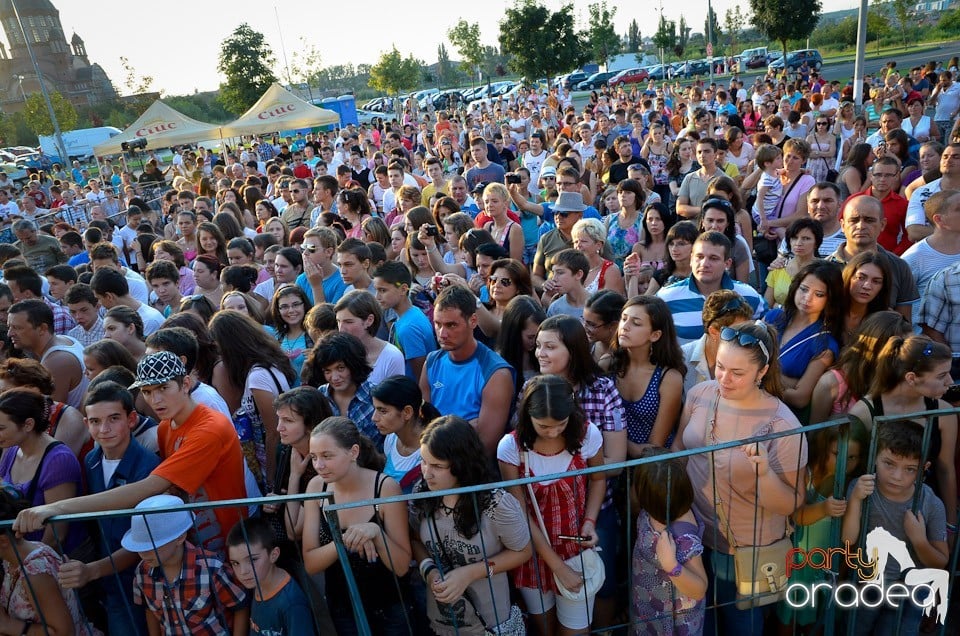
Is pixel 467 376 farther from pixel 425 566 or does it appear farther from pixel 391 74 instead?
pixel 391 74

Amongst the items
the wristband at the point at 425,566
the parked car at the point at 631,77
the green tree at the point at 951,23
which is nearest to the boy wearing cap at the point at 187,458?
the wristband at the point at 425,566

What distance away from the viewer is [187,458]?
3141 mm

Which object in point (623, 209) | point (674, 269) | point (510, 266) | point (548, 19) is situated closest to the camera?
point (510, 266)

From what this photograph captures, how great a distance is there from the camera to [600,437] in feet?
10.1

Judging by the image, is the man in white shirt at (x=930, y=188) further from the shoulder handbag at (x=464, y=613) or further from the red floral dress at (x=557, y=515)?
the shoulder handbag at (x=464, y=613)

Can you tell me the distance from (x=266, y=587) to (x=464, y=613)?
3.12ft

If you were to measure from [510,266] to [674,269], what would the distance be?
1362mm

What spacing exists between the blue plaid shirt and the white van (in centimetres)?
4424

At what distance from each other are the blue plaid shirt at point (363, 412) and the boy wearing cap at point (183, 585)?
1.05 m

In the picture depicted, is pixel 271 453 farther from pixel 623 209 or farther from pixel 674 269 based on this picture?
pixel 623 209

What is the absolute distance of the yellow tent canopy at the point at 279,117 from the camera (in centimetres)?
1875

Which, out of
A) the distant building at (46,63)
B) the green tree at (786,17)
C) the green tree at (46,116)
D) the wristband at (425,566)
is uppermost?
the distant building at (46,63)

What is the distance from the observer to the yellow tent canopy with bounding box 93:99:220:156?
723 inches

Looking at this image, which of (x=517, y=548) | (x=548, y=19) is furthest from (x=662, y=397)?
(x=548, y=19)
